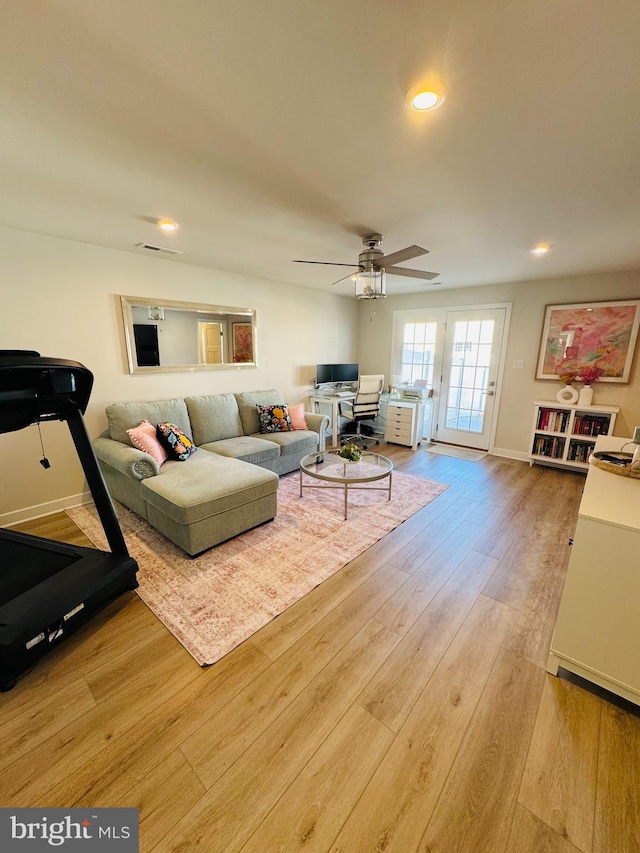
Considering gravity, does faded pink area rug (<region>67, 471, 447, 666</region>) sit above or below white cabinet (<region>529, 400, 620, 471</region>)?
below

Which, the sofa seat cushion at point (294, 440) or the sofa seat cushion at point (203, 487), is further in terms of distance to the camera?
the sofa seat cushion at point (294, 440)

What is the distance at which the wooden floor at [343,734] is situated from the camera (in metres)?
1.08

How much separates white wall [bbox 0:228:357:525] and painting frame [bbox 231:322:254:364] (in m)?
0.20

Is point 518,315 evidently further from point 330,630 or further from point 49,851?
point 49,851

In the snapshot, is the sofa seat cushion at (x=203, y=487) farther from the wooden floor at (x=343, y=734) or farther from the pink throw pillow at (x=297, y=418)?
the pink throw pillow at (x=297, y=418)

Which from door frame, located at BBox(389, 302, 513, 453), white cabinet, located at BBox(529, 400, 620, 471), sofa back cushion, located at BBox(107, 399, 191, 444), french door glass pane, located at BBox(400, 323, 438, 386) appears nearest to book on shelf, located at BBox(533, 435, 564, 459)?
white cabinet, located at BBox(529, 400, 620, 471)

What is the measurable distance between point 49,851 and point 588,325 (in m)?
5.63

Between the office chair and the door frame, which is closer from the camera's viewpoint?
the door frame

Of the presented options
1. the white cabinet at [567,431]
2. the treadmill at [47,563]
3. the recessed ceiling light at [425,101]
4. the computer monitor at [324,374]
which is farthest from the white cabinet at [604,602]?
the computer monitor at [324,374]

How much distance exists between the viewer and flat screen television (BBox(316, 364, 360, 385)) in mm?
5379

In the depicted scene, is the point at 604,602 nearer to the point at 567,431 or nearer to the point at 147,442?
the point at 147,442

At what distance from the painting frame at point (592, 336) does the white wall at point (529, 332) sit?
84 millimetres

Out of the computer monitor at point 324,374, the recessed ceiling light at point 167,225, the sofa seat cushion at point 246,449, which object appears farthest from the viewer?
the computer monitor at point 324,374

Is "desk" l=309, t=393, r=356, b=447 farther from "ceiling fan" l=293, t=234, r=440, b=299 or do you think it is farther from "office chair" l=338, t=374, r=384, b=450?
"ceiling fan" l=293, t=234, r=440, b=299
